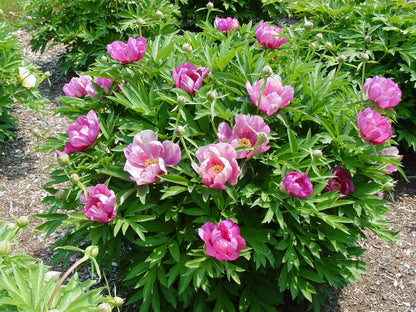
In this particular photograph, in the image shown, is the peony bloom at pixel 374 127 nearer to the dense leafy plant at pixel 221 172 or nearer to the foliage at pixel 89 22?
the dense leafy plant at pixel 221 172

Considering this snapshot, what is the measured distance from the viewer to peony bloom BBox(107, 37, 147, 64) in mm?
1887

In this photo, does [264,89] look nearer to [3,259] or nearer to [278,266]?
[278,266]

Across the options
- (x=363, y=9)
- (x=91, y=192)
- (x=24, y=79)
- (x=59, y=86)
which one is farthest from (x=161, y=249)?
(x=59, y=86)

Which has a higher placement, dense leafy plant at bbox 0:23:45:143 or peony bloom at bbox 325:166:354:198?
peony bloom at bbox 325:166:354:198

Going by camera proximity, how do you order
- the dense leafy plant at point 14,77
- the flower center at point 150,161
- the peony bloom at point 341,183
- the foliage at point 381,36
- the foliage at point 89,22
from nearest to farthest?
the flower center at point 150,161 < the peony bloom at point 341,183 < the foliage at point 381,36 < the dense leafy plant at point 14,77 < the foliage at point 89,22

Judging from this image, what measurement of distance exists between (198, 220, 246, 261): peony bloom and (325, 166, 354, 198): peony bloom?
547mm

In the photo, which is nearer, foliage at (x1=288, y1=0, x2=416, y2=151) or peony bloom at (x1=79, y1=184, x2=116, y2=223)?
peony bloom at (x1=79, y1=184, x2=116, y2=223)

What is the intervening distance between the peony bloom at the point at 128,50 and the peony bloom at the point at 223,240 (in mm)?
775

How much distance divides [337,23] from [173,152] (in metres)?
2.08

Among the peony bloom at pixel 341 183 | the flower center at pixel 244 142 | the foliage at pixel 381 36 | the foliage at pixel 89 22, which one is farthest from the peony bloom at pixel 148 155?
the foliage at pixel 89 22

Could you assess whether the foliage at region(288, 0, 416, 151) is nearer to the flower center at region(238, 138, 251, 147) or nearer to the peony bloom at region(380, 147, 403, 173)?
the peony bloom at region(380, 147, 403, 173)

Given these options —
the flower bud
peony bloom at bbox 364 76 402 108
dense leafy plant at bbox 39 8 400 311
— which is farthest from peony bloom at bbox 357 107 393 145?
the flower bud

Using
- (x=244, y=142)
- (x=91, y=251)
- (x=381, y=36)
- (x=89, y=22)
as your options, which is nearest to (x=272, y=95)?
(x=244, y=142)

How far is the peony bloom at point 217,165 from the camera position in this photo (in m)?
1.65
